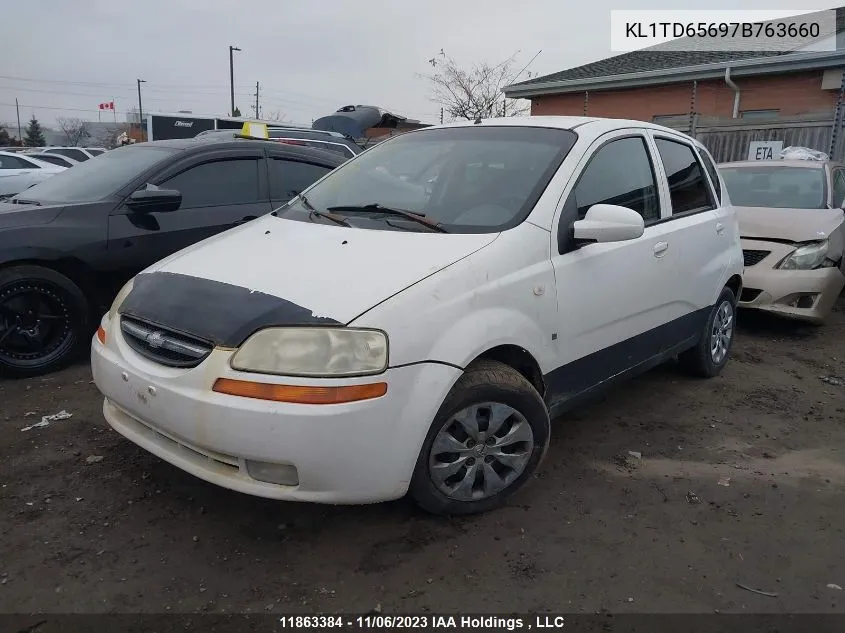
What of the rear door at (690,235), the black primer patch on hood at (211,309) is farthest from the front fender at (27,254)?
the rear door at (690,235)

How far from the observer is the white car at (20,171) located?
13711mm

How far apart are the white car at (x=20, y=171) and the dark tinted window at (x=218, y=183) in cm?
1047

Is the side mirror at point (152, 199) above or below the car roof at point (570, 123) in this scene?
below

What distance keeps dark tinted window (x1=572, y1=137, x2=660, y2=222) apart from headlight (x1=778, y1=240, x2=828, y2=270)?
2819mm

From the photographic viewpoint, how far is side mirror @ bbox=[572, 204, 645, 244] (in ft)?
9.80

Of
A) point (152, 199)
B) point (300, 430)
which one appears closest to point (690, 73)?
point (152, 199)

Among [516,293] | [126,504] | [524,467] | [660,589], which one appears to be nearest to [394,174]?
[516,293]

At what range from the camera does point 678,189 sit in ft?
13.4

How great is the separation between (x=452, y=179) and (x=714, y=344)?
2.53 m

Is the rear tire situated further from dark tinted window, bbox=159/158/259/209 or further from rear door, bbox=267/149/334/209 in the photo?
dark tinted window, bbox=159/158/259/209

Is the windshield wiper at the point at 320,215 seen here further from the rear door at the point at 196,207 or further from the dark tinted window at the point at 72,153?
the dark tinted window at the point at 72,153

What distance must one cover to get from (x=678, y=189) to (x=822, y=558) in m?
2.28

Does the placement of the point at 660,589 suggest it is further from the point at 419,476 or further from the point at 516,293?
the point at 516,293

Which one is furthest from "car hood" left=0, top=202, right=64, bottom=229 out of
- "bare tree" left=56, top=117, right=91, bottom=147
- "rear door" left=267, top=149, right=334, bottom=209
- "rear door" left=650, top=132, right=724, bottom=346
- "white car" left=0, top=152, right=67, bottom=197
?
"bare tree" left=56, top=117, right=91, bottom=147
